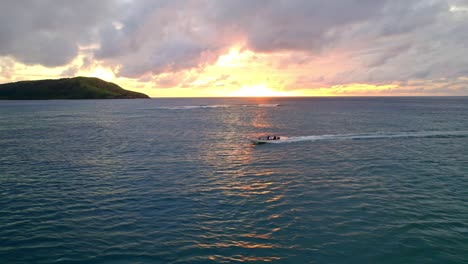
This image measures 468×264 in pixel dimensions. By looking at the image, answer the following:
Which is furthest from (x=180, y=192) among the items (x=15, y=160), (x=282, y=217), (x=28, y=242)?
(x=15, y=160)

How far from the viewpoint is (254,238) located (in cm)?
2444

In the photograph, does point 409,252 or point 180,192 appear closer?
point 409,252

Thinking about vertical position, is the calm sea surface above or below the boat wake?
below

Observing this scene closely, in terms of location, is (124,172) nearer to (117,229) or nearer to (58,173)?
(58,173)

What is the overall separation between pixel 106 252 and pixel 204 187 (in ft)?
54.3

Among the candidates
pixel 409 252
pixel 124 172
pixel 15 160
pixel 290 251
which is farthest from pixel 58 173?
pixel 409 252

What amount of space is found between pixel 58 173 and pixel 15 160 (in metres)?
15.3

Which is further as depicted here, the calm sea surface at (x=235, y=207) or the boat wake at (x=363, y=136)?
the boat wake at (x=363, y=136)

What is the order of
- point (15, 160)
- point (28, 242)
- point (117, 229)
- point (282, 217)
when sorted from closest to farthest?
point (28, 242) < point (117, 229) < point (282, 217) < point (15, 160)

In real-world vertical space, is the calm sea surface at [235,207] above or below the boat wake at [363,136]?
below

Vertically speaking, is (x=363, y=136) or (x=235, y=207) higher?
(x=363, y=136)

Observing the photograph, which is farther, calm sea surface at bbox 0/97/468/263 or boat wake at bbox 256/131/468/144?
boat wake at bbox 256/131/468/144

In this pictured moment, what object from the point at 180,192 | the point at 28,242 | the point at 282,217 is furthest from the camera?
the point at 180,192

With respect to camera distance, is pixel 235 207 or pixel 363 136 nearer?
pixel 235 207
